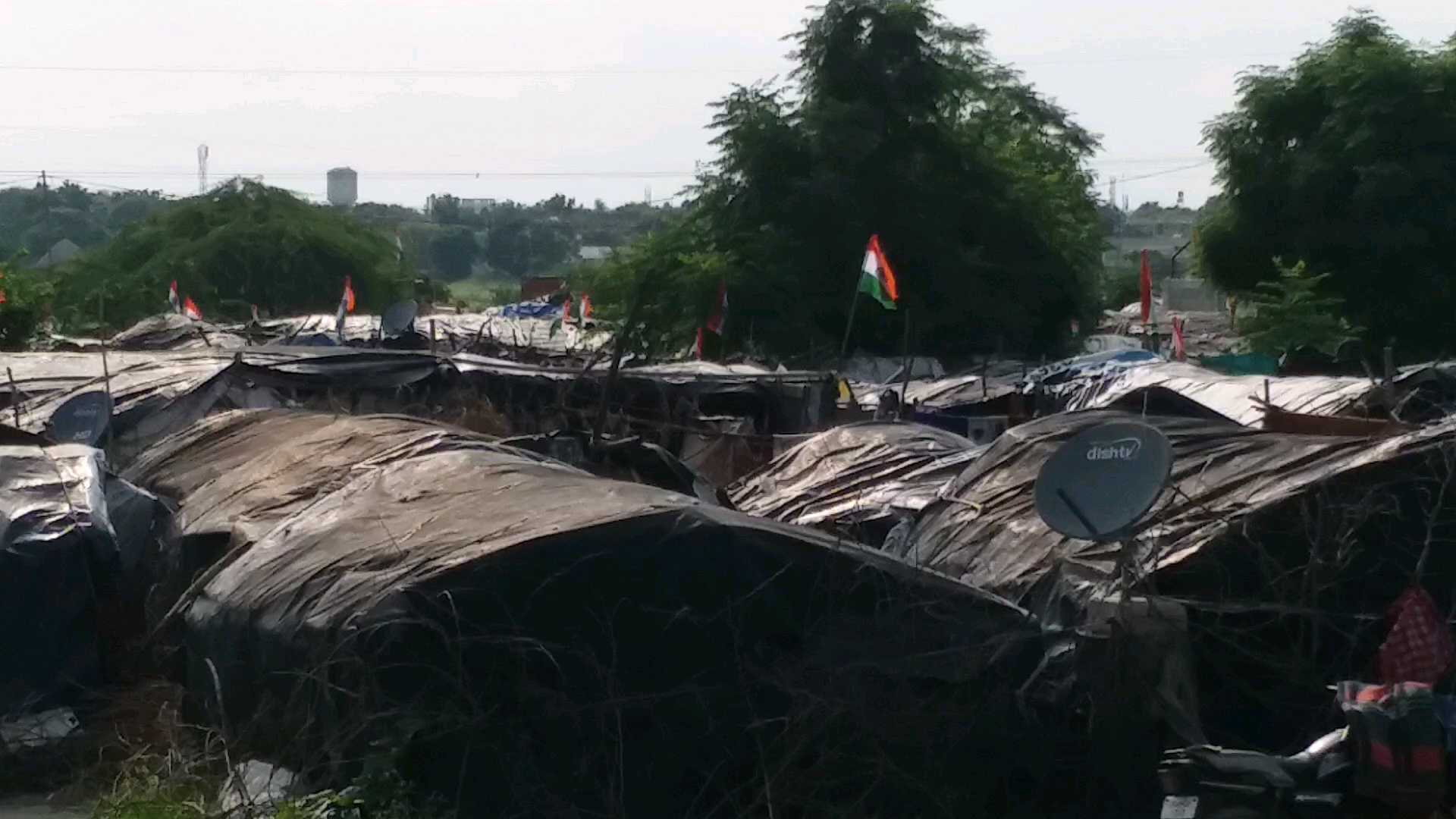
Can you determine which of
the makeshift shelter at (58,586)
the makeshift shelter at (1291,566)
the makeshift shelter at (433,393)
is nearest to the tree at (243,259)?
→ the makeshift shelter at (433,393)

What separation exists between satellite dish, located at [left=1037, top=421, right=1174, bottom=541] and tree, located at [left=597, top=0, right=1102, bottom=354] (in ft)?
93.0

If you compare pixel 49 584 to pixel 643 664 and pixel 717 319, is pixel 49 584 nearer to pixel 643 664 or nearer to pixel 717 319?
pixel 643 664

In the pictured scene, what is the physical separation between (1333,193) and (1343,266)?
150cm

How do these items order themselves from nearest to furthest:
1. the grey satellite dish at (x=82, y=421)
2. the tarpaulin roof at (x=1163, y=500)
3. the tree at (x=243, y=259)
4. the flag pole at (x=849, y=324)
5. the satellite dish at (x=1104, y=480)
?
the satellite dish at (x=1104, y=480) → the tarpaulin roof at (x=1163, y=500) → the grey satellite dish at (x=82, y=421) → the flag pole at (x=849, y=324) → the tree at (x=243, y=259)

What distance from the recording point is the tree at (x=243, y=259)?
58281 millimetres

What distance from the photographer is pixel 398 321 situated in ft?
98.2

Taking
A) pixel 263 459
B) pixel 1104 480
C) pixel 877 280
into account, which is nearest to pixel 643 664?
pixel 1104 480

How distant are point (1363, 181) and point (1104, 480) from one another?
3131 centimetres

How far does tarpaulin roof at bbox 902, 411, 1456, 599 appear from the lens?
9641mm

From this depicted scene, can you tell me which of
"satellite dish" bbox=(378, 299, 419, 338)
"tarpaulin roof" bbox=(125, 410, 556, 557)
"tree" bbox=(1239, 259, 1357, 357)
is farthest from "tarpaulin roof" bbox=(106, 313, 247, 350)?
"tree" bbox=(1239, 259, 1357, 357)

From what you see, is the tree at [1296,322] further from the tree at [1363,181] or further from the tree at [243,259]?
the tree at [243,259]

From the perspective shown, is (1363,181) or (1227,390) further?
(1363,181)

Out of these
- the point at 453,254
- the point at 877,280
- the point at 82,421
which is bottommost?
the point at 82,421

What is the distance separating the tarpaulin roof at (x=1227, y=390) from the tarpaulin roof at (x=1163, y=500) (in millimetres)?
5157
